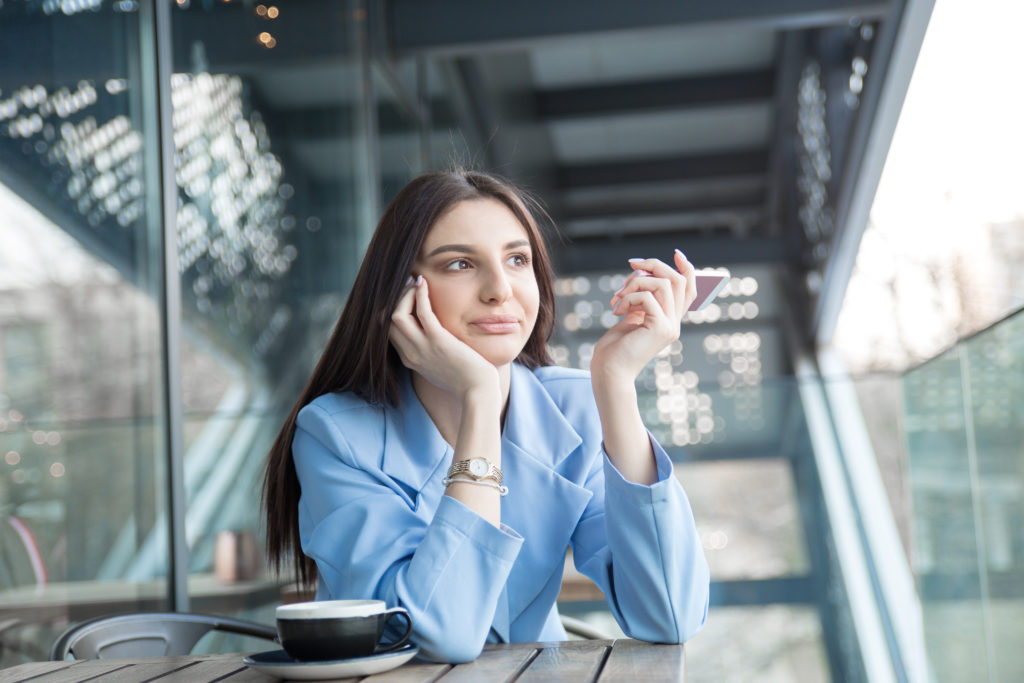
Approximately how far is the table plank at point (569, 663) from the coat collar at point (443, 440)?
297 mm

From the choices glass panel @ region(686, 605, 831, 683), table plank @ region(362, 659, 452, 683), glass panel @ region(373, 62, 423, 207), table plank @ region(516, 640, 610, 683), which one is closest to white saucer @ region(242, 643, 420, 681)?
table plank @ region(362, 659, 452, 683)

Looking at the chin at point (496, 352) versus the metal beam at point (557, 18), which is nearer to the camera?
the chin at point (496, 352)

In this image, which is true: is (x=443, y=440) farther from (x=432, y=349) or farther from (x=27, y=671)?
(x=27, y=671)

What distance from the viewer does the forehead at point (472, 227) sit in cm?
130

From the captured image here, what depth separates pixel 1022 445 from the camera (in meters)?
2.07

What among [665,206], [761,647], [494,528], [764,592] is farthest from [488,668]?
[665,206]

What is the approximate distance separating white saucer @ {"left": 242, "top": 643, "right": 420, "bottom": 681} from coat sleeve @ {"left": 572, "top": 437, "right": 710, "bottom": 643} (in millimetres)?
298

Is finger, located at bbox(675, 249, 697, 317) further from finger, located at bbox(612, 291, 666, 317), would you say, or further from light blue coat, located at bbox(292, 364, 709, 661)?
light blue coat, located at bbox(292, 364, 709, 661)

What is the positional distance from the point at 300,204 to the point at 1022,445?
7.32ft

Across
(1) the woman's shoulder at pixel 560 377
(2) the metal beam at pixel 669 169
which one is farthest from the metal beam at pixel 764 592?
(2) the metal beam at pixel 669 169

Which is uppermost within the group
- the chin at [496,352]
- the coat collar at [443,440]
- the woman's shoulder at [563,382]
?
the chin at [496,352]

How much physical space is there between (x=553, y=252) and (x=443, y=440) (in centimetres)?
269

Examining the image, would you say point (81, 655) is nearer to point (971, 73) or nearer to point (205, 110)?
point (205, 110)

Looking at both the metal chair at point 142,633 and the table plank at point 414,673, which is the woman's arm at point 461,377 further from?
the metal chair at point 142,633
